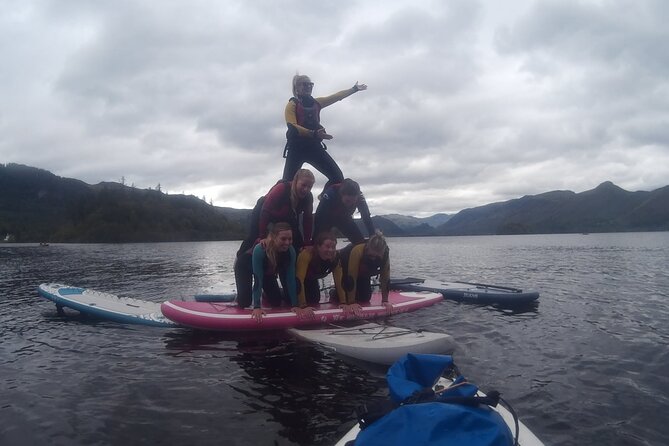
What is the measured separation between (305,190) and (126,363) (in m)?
5.10

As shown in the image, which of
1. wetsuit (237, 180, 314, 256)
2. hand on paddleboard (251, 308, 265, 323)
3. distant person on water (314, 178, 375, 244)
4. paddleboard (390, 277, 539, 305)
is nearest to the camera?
hand on paddleboard (251, 308, 265, 323)

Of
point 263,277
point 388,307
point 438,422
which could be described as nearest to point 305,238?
point 263,277

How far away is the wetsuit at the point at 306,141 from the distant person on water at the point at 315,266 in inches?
78.3

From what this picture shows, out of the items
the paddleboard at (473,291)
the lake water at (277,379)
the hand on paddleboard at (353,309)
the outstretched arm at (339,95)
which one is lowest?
the lake water at (277,379)

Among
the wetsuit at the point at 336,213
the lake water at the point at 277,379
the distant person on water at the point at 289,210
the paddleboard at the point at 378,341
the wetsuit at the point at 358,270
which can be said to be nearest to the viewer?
the lake water at the point at 277,379

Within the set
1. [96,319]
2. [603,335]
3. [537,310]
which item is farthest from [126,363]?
[537,310]

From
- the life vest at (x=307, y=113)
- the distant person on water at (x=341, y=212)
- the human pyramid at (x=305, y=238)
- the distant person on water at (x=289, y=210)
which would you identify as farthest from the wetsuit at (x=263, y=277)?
the life vest at (x=307, y=113)

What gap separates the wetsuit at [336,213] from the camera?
10.5m

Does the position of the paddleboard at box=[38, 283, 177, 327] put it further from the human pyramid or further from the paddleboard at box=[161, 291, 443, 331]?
the human pyramid

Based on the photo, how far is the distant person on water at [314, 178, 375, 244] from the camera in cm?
1021

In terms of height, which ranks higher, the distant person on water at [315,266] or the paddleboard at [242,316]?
the distant person on water at [315,266]

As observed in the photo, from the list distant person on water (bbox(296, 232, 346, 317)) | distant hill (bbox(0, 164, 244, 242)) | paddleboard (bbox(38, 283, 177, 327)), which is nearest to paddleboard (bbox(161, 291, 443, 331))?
distant person on water (bbox(296, 232, 346, 317))

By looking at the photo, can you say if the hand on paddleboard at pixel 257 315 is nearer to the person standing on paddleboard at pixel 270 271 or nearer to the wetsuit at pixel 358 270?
the person standing on paddleboard at pixel 270 271

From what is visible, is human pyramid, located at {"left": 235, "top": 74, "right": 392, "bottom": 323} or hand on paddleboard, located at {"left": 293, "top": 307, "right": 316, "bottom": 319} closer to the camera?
human pyramid, located at {"left": 235, "top": 74, "right": 392, "bottom": 323}
